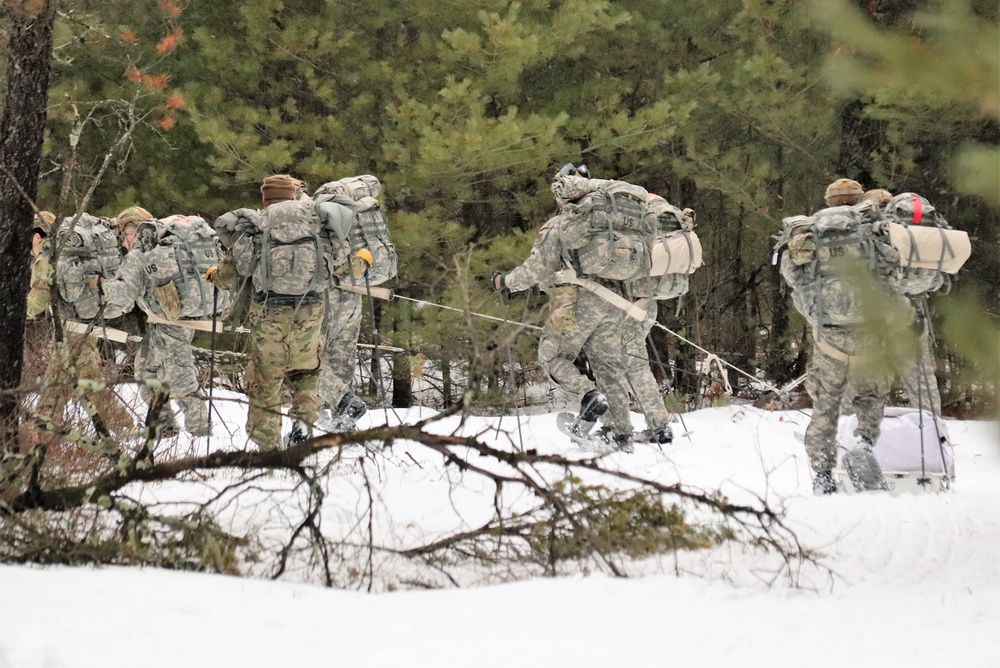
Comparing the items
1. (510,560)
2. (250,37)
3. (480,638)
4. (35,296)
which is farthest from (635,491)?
(250,37)

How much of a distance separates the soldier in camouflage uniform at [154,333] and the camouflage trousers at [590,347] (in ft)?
9.21

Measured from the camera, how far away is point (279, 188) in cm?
726

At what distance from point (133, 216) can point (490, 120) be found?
4.02 metres

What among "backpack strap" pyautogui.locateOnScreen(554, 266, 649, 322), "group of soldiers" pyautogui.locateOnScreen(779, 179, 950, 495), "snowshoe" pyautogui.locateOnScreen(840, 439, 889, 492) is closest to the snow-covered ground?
"snowshoe" pyautogui.locateOnScreen(840, 439, 889, 492)

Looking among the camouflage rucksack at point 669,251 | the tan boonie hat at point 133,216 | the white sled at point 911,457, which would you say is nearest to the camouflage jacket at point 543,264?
the camouflage rucksack at point 669,251

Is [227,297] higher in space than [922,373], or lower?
higher

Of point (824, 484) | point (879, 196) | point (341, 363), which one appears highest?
point (879, 196)

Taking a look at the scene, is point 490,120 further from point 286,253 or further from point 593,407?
point 286,253

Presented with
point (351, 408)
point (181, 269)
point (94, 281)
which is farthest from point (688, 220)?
point (94, 281)

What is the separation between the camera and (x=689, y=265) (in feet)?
27.8

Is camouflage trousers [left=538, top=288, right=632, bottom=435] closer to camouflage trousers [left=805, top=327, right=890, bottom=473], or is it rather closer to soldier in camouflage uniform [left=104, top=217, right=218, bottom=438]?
camouflage trousers [left=805, top=327, right=890, bottom=473]

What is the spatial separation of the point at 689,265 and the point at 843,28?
19.7 ft

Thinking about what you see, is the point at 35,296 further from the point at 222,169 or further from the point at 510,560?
the point at 510,560

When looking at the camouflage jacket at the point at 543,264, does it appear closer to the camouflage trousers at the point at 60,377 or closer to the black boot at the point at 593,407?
the black boot at the point at 593,407
